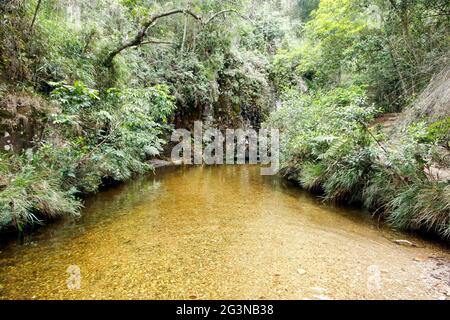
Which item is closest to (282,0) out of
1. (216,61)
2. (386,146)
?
(216,61)

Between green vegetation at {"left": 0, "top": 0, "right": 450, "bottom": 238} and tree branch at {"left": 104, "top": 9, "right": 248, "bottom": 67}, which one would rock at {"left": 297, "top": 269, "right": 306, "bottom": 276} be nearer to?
green vegetation at {"left": 0, "top": 0, "right": 450, "bottom": 238}

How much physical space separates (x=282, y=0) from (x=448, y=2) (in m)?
17.3

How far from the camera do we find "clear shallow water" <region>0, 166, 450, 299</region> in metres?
2.31

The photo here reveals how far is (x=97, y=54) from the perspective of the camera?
6738mm

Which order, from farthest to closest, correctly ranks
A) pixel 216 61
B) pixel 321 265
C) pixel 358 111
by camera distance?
1. pixel 216 61
2. pixel 358 111
3. pixel 321 265

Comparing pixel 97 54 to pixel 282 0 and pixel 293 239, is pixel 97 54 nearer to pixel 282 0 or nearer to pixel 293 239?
pixel 293 239

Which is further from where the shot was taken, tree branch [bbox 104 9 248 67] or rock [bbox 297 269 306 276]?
tree branch [bbox 104 9 248 67]

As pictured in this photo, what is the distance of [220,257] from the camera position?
2.95m

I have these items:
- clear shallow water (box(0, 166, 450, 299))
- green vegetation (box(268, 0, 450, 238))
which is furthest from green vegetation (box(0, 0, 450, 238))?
clear shallow water (box(0, 166, 450, 299))
